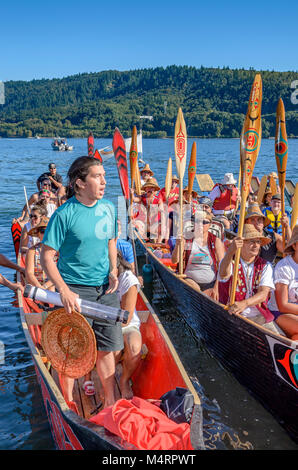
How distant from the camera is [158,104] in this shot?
120750mm

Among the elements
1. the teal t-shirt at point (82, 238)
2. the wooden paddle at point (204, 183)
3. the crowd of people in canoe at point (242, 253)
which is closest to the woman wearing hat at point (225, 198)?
the crowd of people in canoe at point (242, 253)

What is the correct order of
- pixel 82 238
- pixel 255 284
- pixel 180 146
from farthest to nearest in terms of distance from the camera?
pixel 180 146 → pixel 255 284 → pixel 82 238

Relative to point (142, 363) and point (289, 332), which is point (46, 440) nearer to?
point (142, 363)

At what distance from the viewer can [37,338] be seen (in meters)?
4.48

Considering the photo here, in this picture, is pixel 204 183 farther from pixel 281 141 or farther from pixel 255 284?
pixel 255 284

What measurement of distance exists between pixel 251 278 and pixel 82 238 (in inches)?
75.8

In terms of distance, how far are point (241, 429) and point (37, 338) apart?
6.85ft

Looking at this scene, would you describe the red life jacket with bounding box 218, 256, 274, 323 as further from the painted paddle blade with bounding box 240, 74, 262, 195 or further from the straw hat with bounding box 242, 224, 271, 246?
the painted paddle blade with bounding box 240, 74, 262, 195

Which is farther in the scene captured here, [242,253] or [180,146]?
[180,146]

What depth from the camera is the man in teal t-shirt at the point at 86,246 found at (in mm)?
2820

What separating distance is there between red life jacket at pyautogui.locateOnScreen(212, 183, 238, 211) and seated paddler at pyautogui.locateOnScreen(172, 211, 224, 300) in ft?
12.6

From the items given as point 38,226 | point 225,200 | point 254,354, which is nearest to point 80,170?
point 38,226

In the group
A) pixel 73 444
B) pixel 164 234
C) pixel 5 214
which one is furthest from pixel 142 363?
pixel 5 214
